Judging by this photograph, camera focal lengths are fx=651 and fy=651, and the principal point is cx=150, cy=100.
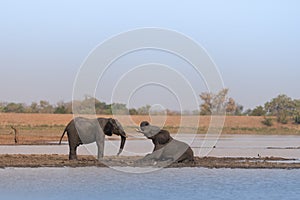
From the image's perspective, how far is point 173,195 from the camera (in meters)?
13.5

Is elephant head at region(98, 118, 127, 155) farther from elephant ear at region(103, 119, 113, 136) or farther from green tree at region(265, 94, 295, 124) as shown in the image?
green tree at region(265, 94, 295, 124)

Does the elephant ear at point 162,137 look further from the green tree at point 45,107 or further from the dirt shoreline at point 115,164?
the green tree at point 45,107

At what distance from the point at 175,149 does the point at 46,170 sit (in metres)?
4.07

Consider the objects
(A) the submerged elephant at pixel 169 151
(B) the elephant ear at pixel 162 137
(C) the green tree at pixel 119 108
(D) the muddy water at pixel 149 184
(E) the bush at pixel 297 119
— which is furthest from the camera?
(E) the bush at pixel 297 119

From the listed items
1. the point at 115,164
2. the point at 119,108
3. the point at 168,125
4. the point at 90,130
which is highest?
the point at 168,125

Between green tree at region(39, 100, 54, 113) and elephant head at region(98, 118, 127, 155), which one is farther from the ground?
green tree at region(39, 100, 54, 113)

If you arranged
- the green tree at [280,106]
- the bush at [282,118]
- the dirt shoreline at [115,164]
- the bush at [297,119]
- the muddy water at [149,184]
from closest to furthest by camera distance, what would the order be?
the muddy water at [149,184] < the dirt shoreline at [115,164] < the bush at [297,119] < the bush at [282,118] < the green tree at [280,106]

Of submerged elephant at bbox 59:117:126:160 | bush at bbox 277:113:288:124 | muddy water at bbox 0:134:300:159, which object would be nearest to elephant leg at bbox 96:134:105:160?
submerged elephant at bbox 59:117:126:160

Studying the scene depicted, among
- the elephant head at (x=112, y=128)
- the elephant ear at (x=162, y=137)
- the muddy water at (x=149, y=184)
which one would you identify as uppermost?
the elephant head at (x=112, y=128)

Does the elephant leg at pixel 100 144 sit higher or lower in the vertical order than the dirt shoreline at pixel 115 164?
higher

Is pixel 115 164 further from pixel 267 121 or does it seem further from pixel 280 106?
pixel 280 106

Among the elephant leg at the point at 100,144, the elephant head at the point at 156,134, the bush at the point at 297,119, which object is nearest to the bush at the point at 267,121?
the bush at the point at 297,119

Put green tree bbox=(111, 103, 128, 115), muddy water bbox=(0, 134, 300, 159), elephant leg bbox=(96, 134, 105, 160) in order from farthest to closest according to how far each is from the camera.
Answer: muddy water bbox=(0, 134, 300, 159) < green tree bbox=(111, 103, 128, 115) < elephant leg bbox=(96, 134, 105, 160)

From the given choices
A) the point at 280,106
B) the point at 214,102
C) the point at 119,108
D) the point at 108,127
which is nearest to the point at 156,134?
the point at 108,127
